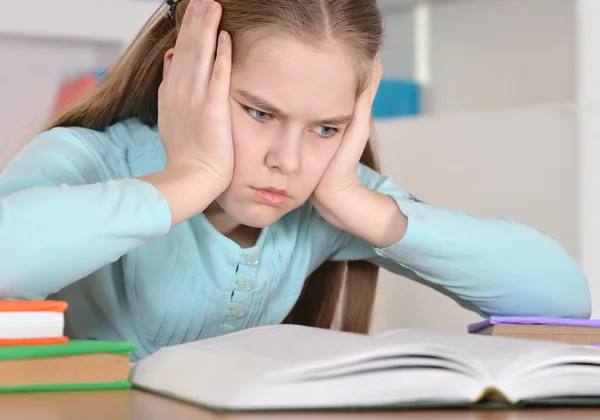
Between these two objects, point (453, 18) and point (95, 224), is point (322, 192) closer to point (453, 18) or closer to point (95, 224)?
point (95, 224)

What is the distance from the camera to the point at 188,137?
112 centimetres

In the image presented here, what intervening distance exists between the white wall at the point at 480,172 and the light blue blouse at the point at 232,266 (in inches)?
19.1

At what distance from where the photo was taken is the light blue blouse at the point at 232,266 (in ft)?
3.95

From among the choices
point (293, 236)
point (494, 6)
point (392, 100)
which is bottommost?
point (293, 236)

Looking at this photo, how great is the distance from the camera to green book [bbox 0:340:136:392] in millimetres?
692

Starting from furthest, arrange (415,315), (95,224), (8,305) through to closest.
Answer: (415,315)
(95,224)
(8,305)

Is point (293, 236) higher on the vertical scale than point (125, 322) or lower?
higher

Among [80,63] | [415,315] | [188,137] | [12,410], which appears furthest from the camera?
[80,63]

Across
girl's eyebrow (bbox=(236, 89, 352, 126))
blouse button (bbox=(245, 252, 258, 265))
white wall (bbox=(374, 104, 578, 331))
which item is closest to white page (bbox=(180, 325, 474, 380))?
girl's eyebrow (bbox=(236, 89, 352, 126))

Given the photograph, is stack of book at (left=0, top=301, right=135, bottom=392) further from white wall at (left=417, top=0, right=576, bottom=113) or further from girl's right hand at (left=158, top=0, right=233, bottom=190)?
white wall at (left=417, top=0, right=576, bottom=113)

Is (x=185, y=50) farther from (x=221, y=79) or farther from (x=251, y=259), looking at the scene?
(x=251, y=259)

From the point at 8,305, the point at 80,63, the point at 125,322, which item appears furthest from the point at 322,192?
the point at 80,63

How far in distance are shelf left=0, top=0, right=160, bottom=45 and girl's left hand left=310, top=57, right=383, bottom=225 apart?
1550 mm

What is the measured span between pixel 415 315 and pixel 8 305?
131 centimetres
